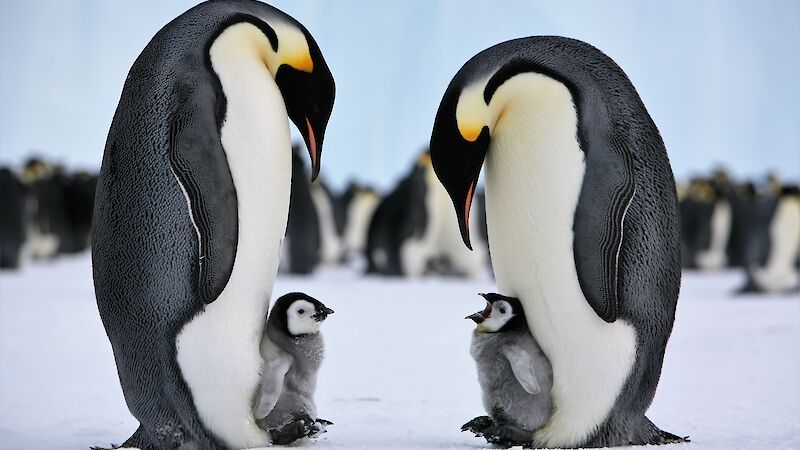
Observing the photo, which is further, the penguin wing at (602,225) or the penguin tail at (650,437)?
the penguin tail at (650,437)

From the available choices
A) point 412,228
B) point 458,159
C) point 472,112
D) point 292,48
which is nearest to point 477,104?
point 472,112

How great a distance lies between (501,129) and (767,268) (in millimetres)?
7956

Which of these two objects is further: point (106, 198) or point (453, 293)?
point (453, 293)

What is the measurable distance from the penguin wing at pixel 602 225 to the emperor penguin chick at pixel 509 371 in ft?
0.79

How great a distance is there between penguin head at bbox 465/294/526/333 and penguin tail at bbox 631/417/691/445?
47 cm

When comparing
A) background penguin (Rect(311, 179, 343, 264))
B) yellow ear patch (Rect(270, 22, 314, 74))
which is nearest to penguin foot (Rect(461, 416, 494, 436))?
yellow ear patch (Rect(270, 22, 314, 74))

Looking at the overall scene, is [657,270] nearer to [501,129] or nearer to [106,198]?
[501,129]

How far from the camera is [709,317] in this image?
7.53 m

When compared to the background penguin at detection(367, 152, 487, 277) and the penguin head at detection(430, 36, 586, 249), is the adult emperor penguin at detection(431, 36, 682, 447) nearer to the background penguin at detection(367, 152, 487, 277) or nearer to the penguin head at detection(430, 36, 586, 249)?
the penguin head at detection(430, 36, 586, 249)

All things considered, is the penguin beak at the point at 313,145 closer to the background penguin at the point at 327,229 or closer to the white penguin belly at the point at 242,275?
the white penguin belly at the point at 242,275

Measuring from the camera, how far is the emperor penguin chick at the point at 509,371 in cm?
312

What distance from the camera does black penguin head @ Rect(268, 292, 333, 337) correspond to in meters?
3.07

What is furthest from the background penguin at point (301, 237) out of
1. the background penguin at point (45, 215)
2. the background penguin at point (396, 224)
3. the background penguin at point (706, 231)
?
the background penguin at point (706, 231)

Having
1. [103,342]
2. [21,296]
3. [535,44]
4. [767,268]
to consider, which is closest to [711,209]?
[767,268]
